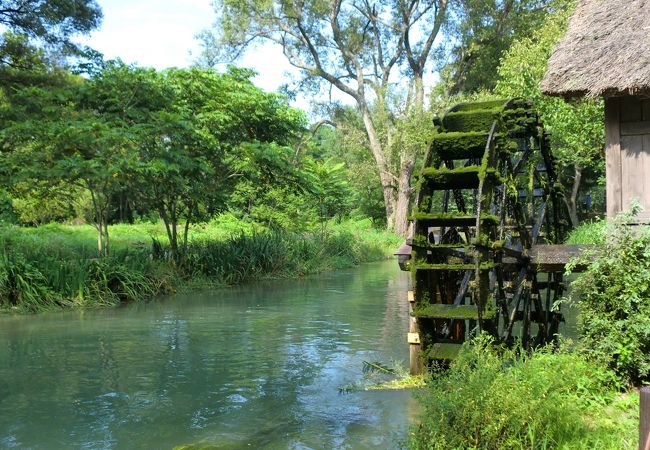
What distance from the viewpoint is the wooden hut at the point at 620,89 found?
748 cm

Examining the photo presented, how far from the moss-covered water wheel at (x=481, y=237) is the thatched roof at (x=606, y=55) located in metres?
0.98

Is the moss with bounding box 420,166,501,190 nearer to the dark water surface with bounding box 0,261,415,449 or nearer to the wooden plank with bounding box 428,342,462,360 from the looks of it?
the wooden plank with bounding box 428,342,462,360

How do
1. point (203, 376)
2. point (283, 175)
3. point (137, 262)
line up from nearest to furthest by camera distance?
point (203, 376) < point (137, 262) < point (283, 175)

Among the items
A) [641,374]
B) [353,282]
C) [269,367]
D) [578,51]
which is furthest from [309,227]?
[641,374]

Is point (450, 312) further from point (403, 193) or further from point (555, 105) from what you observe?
point (403, 193)

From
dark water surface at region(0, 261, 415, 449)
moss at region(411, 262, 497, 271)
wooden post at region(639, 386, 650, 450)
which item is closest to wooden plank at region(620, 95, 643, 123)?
moss at region(411, 262, 497, 271)

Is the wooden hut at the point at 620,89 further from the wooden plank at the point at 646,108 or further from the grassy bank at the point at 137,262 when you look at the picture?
the grassy bank at the point at 137,262

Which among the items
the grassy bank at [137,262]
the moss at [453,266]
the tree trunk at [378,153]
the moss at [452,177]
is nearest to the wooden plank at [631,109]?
the moss at [452,177]

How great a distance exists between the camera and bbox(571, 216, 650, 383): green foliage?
6.16 m

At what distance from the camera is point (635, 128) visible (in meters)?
7.79

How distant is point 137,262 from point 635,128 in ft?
38.5

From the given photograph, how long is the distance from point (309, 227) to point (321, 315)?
12103 millimetres

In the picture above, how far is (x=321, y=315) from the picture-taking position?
1384 centimetres

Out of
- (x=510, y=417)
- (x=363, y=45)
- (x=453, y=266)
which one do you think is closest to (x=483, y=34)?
(x=363, y=45)
